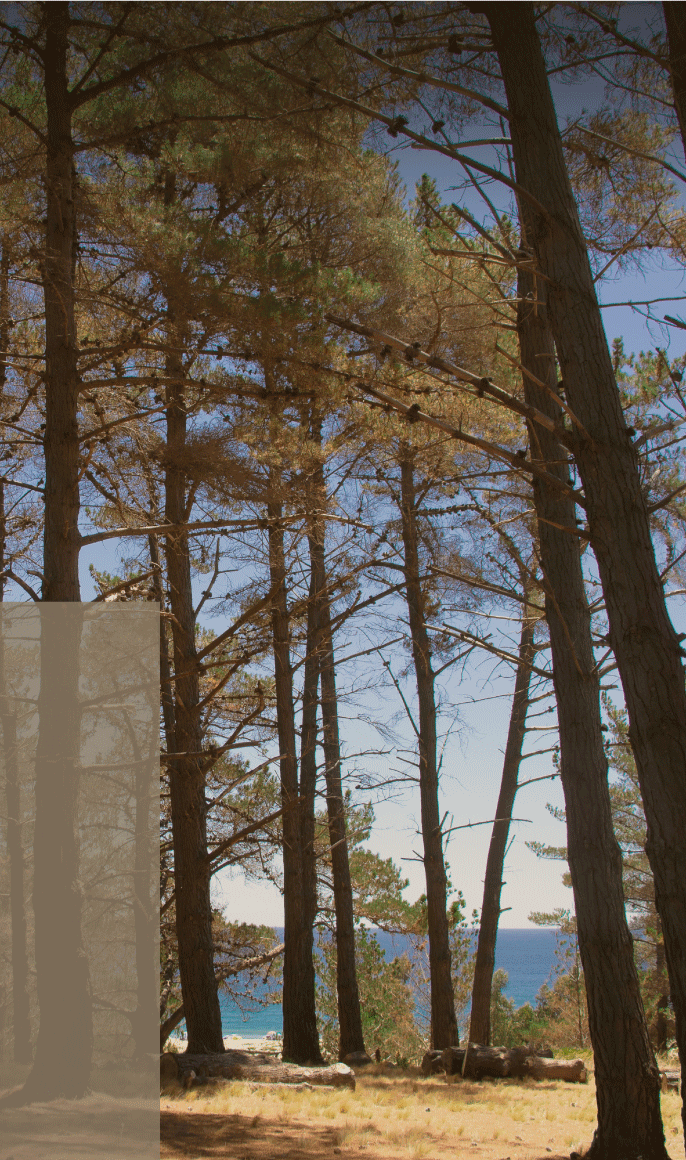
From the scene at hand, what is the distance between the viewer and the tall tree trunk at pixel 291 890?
8.42 meters

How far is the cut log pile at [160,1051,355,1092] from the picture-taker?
6.19 m

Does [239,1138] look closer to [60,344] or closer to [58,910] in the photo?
[58,910]

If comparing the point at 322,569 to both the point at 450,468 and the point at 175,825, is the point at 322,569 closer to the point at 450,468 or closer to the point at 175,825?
the point at 450,468

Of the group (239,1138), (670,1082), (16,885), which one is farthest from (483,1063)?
(16,885)

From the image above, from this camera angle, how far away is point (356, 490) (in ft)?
28.3

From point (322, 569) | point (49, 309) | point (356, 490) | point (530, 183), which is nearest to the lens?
point (530, 183)

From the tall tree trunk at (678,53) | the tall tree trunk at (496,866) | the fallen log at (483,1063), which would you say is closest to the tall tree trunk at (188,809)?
the fallen log at (483,1063)

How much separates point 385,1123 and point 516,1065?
9.66ft

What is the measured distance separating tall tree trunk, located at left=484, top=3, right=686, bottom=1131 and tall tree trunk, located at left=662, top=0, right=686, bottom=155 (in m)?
0.61

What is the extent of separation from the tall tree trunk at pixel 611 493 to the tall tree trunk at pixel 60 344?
2755 millimetres

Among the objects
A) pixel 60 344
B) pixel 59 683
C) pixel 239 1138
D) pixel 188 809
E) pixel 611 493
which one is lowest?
pixel 239 1138

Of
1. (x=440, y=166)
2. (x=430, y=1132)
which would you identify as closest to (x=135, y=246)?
(x=440, y=166)

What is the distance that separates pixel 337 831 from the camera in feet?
34.3

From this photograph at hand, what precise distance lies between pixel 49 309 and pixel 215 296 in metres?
1.30
